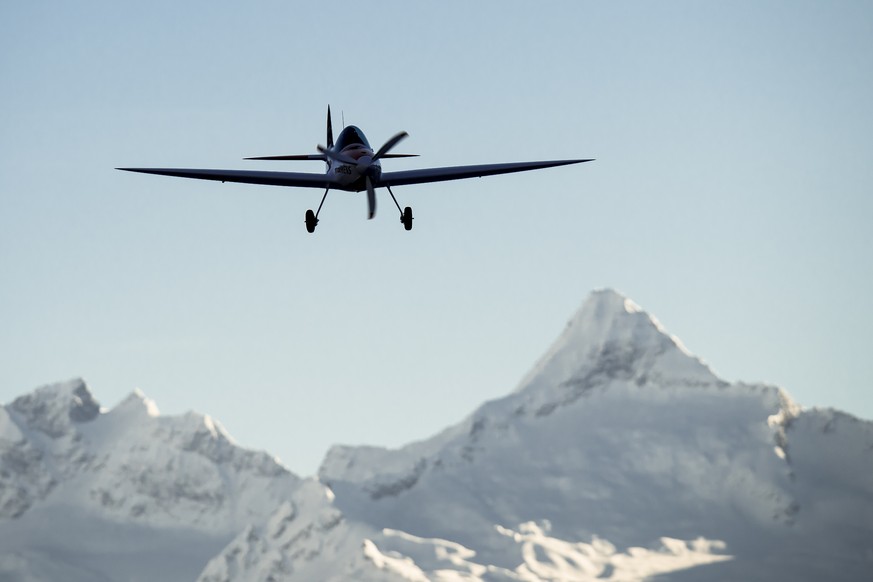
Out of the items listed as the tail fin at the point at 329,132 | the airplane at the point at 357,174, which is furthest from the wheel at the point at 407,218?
the tail fin at the point at 329,132

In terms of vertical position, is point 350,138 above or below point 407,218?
above

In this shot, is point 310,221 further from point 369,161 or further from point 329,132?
point 329,132

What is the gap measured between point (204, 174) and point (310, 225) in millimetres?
6739

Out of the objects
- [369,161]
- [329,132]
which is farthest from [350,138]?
[329,132]

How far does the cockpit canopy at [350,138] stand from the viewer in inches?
2756

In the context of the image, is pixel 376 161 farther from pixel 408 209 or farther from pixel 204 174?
pixel 204 174

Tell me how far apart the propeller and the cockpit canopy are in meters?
0.61

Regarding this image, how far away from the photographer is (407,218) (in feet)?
219

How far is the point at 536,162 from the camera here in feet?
222

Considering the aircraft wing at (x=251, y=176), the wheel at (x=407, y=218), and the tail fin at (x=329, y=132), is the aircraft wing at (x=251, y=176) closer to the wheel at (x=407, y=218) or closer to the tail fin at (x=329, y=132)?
the wheel at (x=407, y=218)

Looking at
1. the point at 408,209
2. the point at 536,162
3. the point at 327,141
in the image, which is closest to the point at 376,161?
the point at 408,209

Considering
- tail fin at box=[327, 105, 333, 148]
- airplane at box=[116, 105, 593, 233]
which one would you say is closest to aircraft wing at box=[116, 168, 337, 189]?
airplane at box=[116, 105, 593, 233]

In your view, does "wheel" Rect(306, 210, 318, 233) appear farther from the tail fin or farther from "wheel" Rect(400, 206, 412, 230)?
the tail fin

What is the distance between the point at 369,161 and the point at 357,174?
89 cm
